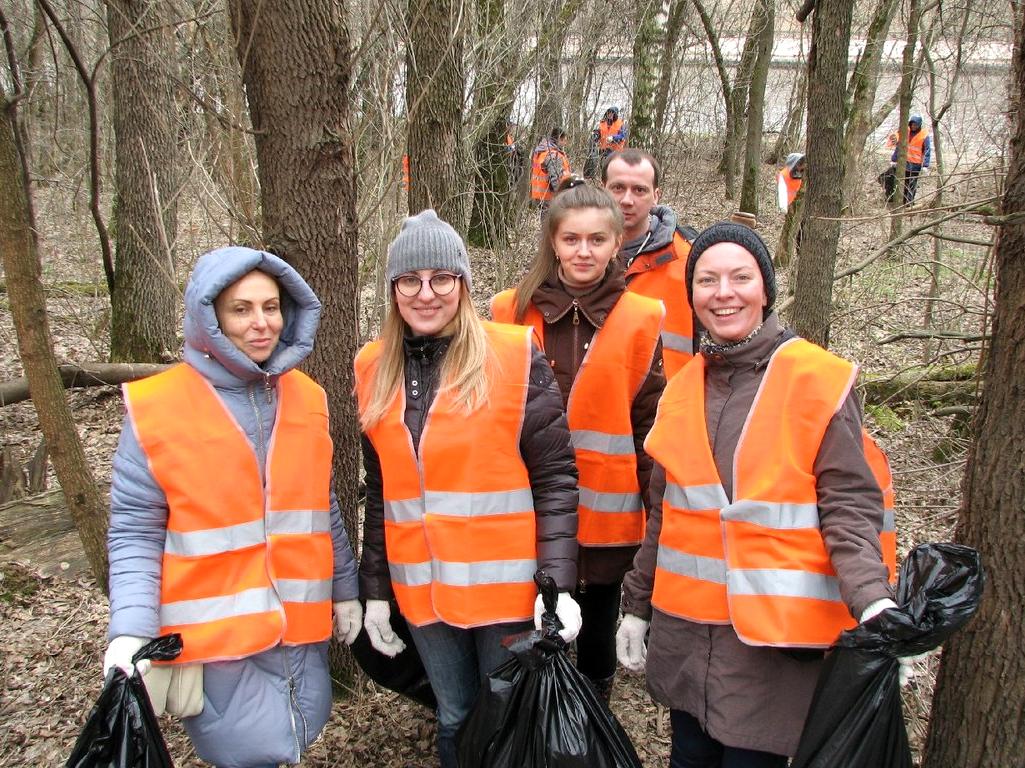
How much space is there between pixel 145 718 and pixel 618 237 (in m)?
2.07

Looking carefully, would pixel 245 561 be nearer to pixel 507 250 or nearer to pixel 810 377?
pixel 810 377

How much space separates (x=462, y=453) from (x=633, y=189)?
1.60 meters

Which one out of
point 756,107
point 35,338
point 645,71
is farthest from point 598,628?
point 756,107

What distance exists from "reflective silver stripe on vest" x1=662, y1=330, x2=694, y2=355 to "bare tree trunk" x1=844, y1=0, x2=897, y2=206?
6.47 metres

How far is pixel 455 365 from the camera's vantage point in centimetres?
229

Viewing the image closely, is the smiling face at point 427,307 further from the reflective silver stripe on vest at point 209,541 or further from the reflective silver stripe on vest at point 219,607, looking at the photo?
the reflective silver stripe on vest at point 219,607

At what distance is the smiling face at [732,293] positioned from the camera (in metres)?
2.11

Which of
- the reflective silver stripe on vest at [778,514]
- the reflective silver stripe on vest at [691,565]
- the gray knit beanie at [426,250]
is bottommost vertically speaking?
the reflective silver stripe on vest at [691,565]

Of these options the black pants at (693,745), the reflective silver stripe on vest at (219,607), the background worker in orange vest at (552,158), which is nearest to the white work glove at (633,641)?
the black pants at (693,745)

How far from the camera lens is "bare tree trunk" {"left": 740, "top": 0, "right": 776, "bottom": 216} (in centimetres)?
1257

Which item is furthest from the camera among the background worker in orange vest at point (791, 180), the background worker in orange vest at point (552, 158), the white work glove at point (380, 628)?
the background worker in orange vest at point (791, 180)

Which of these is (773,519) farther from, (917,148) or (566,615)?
(917,148)

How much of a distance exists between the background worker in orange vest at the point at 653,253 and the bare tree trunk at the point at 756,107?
9.76m

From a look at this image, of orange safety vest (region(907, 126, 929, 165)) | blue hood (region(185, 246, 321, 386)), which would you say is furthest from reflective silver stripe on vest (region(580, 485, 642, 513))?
orange safety vest (region(907, 126, 929, 165))
